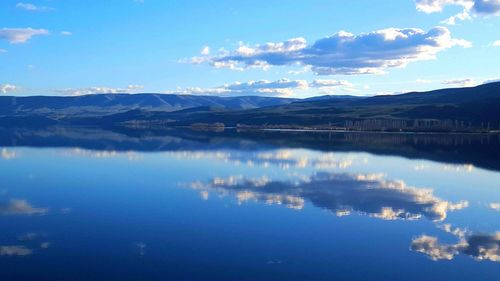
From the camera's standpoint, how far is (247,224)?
57.6ft

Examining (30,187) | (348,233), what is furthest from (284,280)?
(30,187)

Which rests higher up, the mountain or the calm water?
the mountain

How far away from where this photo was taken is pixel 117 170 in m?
33.7

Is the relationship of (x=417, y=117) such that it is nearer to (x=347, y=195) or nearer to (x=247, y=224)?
(x=347, y=195)

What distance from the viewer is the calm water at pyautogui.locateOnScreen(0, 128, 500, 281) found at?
12.8 meters

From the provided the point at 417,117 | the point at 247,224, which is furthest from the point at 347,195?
the point at 417,117

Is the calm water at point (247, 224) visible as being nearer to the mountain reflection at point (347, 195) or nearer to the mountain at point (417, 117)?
the mountain reflection at point (347, 195)

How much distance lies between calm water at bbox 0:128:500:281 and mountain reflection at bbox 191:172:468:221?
0.08 meters

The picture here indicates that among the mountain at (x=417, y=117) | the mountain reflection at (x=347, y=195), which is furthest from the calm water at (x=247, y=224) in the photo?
the mountain at (x=417, y=117)

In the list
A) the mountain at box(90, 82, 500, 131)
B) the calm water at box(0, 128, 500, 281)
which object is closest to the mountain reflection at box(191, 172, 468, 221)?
the calm water at box(0, 128, 500, 281)

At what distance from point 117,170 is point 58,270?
71.3ft

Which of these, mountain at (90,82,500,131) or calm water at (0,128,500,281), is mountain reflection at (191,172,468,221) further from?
mountain at (90,82,500,131)

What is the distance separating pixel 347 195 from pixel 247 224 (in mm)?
7960

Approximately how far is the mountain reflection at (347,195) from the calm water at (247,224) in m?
0.08
